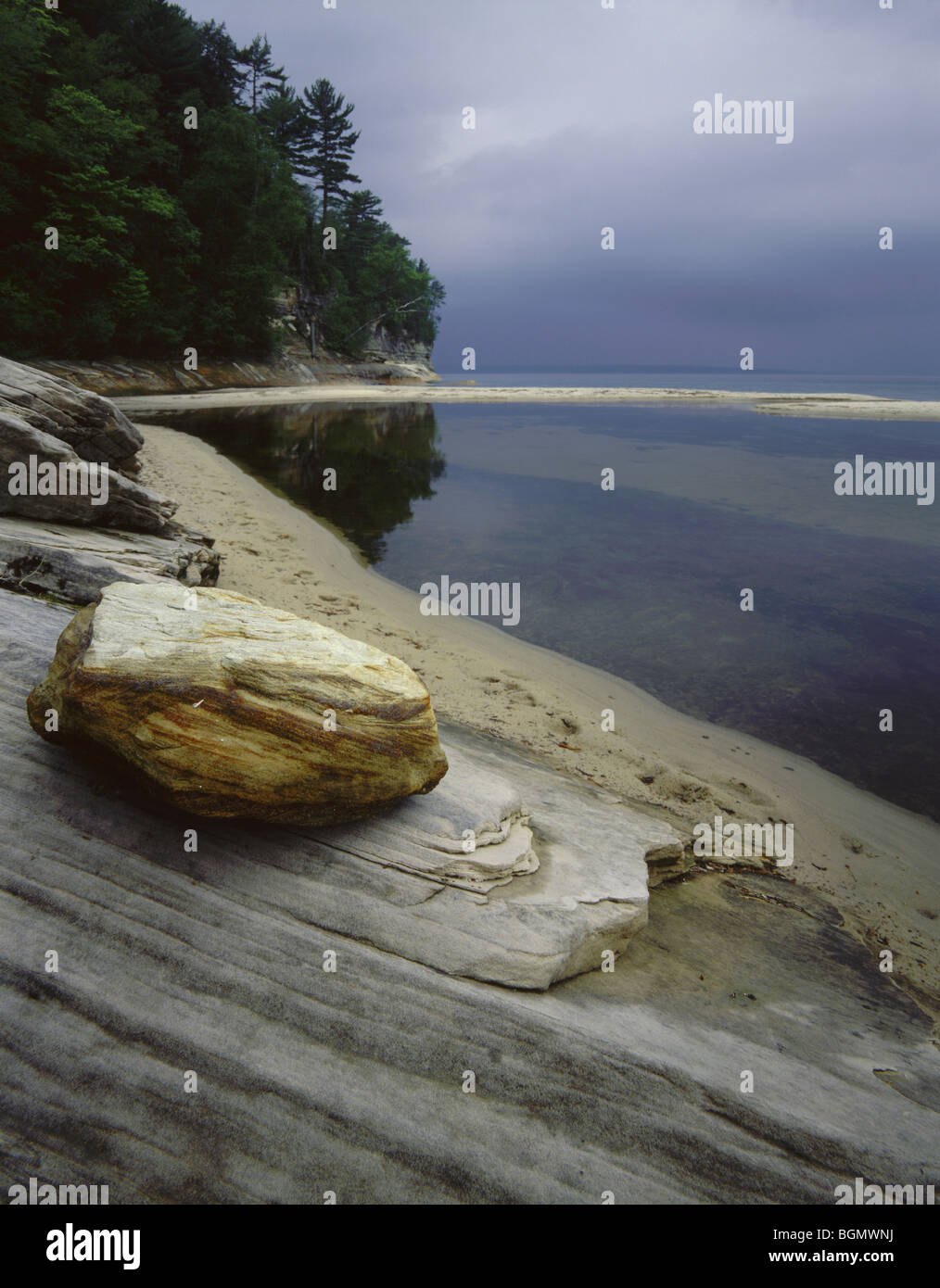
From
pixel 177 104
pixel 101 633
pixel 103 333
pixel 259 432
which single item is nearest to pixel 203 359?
pixel 103 333

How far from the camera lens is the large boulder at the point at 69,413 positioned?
11703mm

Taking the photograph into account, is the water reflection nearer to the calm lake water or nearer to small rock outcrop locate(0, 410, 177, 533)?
the calm lake water

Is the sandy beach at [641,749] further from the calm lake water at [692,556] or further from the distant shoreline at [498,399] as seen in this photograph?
the distant shoreline at [498,399]

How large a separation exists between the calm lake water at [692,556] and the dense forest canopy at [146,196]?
43.9 ft

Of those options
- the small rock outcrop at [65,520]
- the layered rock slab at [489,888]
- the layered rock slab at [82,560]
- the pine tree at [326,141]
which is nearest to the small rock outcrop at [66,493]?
the small rock outcrop at [65,520]

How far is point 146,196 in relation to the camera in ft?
145

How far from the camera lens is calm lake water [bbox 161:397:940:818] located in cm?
1041

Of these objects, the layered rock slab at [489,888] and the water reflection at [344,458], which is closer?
the layered rock slab at [489,888]

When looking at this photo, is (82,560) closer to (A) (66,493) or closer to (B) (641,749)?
(A) (66,493)

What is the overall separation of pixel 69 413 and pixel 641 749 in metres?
12.6

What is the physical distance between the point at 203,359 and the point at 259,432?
27119mm

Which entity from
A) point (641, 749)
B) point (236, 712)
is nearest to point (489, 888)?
point (236, 712)

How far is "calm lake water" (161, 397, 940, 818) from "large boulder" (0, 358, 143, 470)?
5.53 metres

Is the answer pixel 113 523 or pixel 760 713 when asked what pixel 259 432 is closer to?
pixel 113 523
